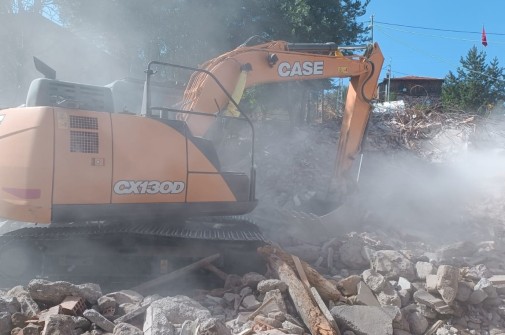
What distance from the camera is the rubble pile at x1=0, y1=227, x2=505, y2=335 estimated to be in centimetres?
381

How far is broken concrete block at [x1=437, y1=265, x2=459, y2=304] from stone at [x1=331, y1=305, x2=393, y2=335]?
2.24 feet

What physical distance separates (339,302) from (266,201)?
15.1ft

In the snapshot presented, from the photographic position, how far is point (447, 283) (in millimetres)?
4469

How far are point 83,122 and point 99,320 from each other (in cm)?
189

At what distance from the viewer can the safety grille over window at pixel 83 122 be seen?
14.9ft

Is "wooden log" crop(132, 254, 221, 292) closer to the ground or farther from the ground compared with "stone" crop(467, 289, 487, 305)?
closer to the ground

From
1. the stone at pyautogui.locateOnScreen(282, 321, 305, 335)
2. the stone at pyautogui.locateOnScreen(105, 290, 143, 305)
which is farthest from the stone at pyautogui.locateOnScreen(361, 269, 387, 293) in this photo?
the stone at pyautogui.locateOnScreen(105, 290, 143, 305)

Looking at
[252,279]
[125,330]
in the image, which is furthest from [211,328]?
[252,279]

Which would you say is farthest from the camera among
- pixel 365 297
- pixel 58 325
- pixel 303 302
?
pixel 365 297

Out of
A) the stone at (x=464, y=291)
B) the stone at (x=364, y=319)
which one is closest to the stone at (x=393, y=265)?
the stone at (x=464, y=291)

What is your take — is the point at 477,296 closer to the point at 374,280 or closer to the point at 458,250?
the point at 374,280

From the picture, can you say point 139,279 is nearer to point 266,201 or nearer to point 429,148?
point 266,201

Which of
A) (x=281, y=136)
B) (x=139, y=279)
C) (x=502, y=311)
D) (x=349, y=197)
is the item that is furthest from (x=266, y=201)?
(x=502, y=311)

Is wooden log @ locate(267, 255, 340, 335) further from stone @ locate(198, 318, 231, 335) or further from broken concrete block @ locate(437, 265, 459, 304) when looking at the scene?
broken concrete block @ locate(437, 265, 459, 304)
